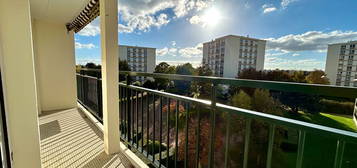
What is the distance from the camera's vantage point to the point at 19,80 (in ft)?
3.81

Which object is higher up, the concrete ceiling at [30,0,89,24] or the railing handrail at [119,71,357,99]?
the concrete ceiling at [30,0,89,24]

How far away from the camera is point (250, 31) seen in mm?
23500

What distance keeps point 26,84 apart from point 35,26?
10.7 feet

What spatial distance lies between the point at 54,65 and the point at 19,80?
319 cm

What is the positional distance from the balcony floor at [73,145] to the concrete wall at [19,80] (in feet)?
1.86

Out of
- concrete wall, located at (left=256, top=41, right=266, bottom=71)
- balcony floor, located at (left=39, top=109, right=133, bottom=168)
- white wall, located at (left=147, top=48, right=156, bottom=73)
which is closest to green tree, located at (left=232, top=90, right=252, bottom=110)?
balcony floor, located at (left=39, top=109, right=133, bottom=168)

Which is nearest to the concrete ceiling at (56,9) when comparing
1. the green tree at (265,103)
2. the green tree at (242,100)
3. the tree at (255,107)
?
the tree at (255,107)

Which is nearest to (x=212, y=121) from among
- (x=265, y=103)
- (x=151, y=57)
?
(x=265, y=103)

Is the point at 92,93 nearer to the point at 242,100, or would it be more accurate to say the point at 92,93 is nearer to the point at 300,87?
the point at 300,87

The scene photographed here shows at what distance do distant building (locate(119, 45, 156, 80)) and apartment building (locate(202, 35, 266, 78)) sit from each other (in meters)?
11.3

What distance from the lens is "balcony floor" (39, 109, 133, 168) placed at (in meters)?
1.76

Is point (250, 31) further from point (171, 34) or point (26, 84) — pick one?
point (26, 84)

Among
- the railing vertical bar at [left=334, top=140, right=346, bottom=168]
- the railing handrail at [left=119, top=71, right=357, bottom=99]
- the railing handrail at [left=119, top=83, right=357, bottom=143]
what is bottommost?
the railing vertical bar at [left=334, top=140, right=346, bottom=168]

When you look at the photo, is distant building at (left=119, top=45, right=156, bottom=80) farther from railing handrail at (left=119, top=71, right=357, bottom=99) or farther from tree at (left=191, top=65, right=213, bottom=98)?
railing handrail at (left=119, top=71, right=357, bottom=99)
